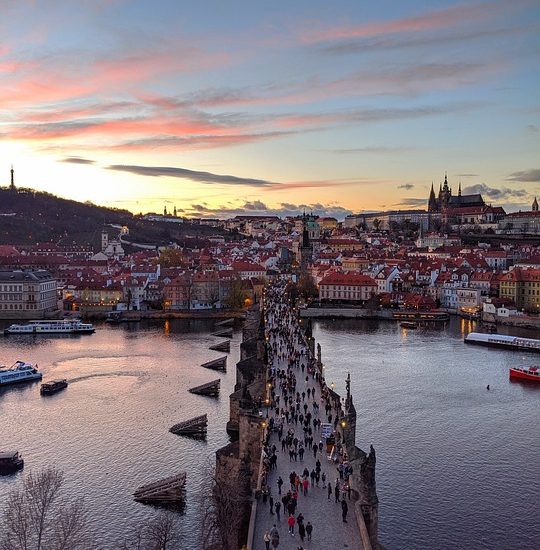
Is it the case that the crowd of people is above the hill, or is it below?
below

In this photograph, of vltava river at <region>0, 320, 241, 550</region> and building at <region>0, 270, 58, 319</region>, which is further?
building at <region>0, 270, 58, 319</region>

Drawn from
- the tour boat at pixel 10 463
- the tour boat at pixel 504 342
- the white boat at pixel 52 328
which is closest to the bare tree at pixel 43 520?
the tour boat at pixel 10 463

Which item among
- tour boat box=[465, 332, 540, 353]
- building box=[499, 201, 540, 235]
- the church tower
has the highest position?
the church tower

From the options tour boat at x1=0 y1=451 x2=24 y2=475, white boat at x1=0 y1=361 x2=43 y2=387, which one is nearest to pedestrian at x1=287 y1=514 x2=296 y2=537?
tour boat at x1=0 y1=451 x2=24 y2=475

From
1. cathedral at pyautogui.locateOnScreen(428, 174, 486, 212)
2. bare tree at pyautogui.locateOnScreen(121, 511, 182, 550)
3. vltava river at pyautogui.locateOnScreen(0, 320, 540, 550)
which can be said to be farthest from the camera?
cathedral at pyautogui.locateOnScreen(428, 174, 486, 212)

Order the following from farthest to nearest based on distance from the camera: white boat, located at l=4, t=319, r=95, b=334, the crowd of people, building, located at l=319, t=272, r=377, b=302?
building, located at l=319, t=272, r=377, b=302
white boat, located at l=4, t=319, r=95, b=334
the crowd of people

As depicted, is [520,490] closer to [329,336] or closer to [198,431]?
[198,431]

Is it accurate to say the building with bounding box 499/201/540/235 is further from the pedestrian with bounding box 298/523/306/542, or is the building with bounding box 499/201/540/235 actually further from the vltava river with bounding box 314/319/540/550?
the pedestrian with bounding box 298/523/306/542

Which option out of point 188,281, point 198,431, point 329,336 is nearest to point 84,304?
point 188,281
